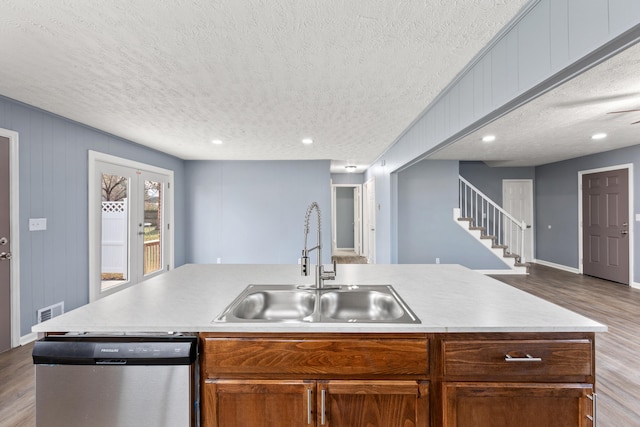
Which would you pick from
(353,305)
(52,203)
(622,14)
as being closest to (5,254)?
(52,203)

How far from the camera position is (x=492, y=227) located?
6934 millimetres

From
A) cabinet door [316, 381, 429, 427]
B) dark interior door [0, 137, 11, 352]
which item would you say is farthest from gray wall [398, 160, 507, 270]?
dark interior door [0, 137, 11, 352]

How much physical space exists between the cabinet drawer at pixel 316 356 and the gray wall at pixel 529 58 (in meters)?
1.34

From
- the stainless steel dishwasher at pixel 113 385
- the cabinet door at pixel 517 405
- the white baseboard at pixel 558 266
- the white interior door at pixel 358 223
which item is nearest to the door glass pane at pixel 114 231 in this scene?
the stainless steel dishwasher at pixel 113 385

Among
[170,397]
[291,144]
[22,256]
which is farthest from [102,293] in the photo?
[170,397]

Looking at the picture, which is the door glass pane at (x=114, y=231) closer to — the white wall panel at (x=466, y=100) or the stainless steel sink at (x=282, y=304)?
the stainless steel sink at (x=282, y=304)

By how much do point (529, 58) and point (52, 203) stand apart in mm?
4317

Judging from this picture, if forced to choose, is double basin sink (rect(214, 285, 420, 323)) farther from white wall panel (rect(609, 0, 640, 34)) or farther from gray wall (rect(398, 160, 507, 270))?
gray wall (rect(398, 160, 507, 270))

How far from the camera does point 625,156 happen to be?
208 inches

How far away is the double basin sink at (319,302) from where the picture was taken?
1594mm

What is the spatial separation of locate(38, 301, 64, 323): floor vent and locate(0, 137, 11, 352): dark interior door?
1.03 feet

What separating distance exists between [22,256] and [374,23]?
3.63 metres

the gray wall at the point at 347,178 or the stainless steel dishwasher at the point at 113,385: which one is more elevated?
the gray wall at the point at 347,178

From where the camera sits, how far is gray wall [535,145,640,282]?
Result: 609 centimetres
